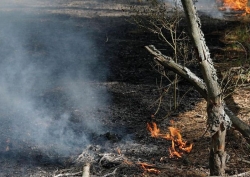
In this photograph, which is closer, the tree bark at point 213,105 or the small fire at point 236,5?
the tree bark at point 213,105

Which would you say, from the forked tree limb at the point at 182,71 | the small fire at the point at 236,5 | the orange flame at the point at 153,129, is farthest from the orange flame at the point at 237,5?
the forked tree limb at the point at 182,71

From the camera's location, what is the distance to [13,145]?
581 centimetres

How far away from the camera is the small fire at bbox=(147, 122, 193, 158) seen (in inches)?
224

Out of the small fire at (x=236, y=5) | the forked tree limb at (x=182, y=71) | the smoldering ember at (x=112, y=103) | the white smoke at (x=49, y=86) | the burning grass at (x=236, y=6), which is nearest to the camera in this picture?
the forked tree limb at (x=182, y=71)

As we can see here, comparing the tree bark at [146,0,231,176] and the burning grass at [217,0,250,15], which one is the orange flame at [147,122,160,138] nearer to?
the tree bark at [146,0,231,176]

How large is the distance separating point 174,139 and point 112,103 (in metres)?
1.89

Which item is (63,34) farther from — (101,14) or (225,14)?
(225,14)

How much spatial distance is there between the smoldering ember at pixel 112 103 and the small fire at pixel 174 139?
16 millimetres

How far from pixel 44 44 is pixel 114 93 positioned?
15.0ft

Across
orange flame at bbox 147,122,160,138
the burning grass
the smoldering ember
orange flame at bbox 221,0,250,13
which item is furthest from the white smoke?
orange flame at bbox 221,0,250,13

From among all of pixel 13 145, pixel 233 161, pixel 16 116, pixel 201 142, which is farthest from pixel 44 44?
pixel 233 161

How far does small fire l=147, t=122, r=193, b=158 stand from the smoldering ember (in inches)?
0.6

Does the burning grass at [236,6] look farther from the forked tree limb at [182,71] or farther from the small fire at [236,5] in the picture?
the forked tree limb at [182,71]

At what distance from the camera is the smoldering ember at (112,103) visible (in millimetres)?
5332
